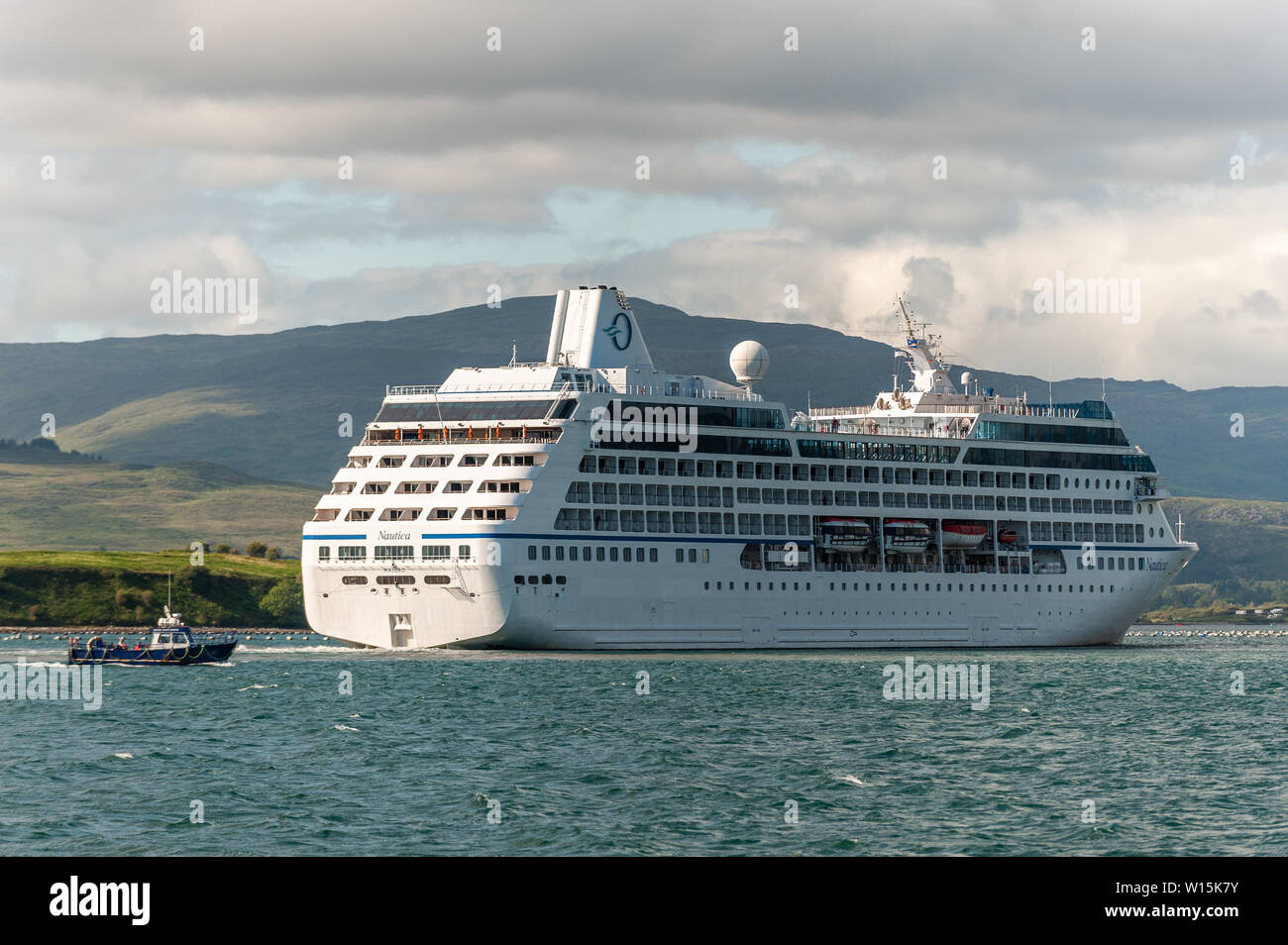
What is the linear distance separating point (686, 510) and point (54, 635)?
81625 millimetres

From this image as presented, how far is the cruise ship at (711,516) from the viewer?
9638cm

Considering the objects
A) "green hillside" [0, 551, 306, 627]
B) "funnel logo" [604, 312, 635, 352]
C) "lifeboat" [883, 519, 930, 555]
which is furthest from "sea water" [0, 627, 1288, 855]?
Answer: "green hillside" [0, 551, 306, 627]

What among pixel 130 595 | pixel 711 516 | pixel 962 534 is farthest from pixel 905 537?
pixel 130 595

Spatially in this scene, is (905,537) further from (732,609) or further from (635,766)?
(635,766)

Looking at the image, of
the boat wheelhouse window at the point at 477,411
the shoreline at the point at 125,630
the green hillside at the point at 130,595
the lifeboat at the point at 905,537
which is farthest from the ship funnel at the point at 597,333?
the green hillside at the point at 130,595

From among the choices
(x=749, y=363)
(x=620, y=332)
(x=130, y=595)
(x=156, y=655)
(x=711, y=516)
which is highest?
(x=620, y=332)

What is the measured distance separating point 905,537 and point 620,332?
78.6 ft

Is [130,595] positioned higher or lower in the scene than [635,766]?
higher

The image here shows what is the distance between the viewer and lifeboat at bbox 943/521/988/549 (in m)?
119

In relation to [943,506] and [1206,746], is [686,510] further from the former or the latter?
[1206,746]

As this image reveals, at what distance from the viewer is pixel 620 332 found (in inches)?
4392

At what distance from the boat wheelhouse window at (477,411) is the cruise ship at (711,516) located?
14 centimetres

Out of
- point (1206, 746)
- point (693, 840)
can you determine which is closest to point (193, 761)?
point (693, 840)

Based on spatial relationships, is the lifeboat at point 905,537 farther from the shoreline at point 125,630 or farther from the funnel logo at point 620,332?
the shoreline at point 125,630
